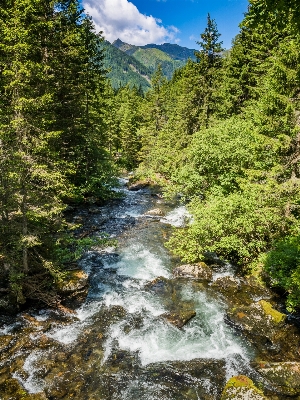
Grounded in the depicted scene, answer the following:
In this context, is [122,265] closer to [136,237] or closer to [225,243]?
[136,237]

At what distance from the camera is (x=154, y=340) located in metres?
12.3

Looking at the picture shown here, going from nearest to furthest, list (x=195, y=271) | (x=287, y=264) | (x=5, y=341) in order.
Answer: (x=5, y=341) < (x=287, y=264) < (x=195, y=271)

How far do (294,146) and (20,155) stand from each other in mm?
14155

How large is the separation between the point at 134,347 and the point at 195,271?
23.1 ft

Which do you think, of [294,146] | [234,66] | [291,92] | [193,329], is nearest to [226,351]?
[193,329]

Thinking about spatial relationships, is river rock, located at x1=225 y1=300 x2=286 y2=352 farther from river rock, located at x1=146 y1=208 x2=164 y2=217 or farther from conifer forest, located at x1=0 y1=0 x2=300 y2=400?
river rock, located at x1=146 y1=208 x2=164 y2=217

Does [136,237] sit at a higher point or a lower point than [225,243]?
lower

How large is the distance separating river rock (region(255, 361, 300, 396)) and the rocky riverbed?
0.03 metres

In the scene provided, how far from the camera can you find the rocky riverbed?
32.0ft

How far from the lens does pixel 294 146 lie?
51.1 ft

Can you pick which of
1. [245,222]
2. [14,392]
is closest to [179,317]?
[245,222]

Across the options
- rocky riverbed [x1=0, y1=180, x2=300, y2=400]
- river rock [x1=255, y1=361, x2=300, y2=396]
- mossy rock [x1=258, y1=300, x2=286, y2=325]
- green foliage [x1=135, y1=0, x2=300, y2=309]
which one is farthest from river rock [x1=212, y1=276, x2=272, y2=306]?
river rock [x1=255, y1=361, x2=300, y2=396]

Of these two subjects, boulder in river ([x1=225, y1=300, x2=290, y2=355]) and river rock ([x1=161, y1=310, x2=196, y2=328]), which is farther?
river rock ([x1=161, y1=310, x2=196, y2=328])

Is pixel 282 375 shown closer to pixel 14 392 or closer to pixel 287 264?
pixel 287 264
